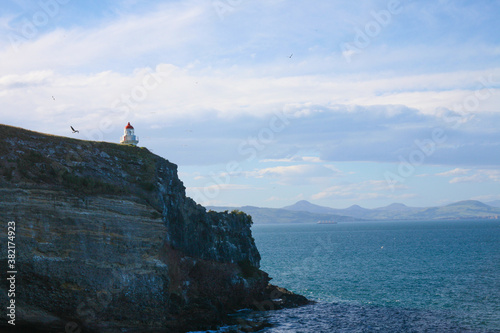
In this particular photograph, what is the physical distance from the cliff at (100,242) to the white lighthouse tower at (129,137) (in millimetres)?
6360

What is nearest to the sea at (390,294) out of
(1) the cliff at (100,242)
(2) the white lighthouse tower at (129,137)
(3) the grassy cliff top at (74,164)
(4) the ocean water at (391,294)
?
(4) the ocean water at (391,294)

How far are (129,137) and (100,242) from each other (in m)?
20.5

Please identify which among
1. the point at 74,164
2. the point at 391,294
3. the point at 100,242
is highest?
the point at 74,164

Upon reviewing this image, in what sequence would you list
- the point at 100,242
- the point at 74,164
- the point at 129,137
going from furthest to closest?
the point at 129,137
the point at 74,164
the point at 100,242

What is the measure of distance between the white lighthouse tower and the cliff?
6.36m

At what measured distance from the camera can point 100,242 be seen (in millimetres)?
39750

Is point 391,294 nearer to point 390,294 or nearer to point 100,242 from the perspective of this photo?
point 390,294

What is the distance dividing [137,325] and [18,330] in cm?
975

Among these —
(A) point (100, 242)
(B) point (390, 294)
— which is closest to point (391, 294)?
(B) point (390, 294)

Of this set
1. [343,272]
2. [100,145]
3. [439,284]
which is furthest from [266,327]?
[343,272]

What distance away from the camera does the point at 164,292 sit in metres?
41.9

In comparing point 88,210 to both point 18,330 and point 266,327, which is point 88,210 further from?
point 266,327

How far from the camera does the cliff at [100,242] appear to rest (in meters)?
37.2

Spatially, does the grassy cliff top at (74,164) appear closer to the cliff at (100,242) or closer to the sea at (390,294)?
the cliff at (100,242)
